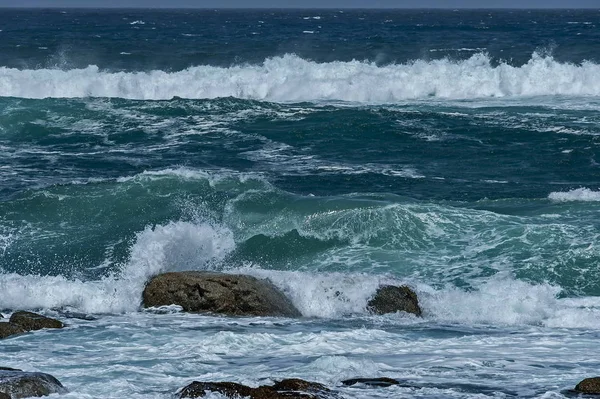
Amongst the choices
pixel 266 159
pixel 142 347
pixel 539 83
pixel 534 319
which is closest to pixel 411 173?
pixel 266 159

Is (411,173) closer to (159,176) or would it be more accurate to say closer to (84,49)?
(159,176)

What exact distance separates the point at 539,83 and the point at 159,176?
19.6m

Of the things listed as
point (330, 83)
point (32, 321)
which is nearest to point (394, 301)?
point (32, 321)

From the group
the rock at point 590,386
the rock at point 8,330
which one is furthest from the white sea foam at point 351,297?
the rock at point 590,386

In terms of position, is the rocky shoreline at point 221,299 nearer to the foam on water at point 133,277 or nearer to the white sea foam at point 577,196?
the foam on water at point 133,277

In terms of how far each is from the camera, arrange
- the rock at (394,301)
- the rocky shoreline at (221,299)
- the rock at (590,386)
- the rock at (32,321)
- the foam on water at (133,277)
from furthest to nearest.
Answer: the foam on water at (133,277)
the rock at (394,301)
the rocky shoreline at (221,299)
the rock at (32,321)
the rock at (590,386)

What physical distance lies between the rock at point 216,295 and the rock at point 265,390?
343cm

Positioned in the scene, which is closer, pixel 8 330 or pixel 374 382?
pixel 374 382

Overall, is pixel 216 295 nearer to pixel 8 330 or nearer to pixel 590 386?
pixel 8 330

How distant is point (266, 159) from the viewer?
2356cm

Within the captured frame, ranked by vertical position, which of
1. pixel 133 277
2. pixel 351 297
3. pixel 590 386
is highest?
pixel 590 386

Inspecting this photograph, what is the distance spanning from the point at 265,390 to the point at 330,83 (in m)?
27.0

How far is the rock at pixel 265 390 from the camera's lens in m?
9.03

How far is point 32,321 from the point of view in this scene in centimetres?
1197
